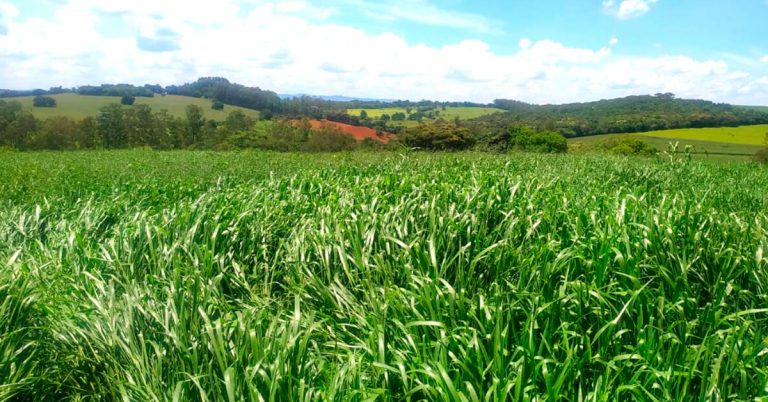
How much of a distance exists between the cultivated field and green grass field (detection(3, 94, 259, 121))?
6348 centimetres

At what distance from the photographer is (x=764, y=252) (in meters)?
3.92

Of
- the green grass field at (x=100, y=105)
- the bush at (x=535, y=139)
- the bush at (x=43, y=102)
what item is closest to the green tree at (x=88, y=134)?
the green grass field at (x=100, y=105)

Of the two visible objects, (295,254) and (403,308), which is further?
(295,254)

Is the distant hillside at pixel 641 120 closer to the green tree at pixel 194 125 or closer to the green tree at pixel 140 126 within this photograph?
the green tree at pixel 194 125

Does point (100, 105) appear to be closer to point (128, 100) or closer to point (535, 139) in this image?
point (128, 100)

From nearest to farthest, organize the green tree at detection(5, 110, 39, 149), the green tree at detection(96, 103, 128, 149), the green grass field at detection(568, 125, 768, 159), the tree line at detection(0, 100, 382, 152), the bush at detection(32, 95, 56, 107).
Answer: the tree line at detection(0, 100, 382, 152)
the green tree at detection(5, 110, 39, 149)
the green grass field at detection(568, 125, 768, 159)
the green tree at detection(96, 103, 128, 149)
the bush at detection(32, 95, 56, 107)

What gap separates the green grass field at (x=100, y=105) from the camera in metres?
64.9

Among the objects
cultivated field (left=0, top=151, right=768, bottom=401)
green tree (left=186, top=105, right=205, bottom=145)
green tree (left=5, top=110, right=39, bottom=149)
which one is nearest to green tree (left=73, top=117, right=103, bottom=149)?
green tree (left=5, top=110, right=39, bottom=149)

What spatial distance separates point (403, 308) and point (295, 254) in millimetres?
1682

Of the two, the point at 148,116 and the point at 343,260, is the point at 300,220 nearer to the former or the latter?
the point at 343,260

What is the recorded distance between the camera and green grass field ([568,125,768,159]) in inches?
1726

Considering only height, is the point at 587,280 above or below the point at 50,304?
above

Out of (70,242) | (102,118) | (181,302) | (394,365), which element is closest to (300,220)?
(70,242)

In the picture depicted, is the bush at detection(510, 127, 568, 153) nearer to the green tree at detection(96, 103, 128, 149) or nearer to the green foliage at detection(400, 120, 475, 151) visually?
the green foliage at detection(400, 120, 475, 151)
